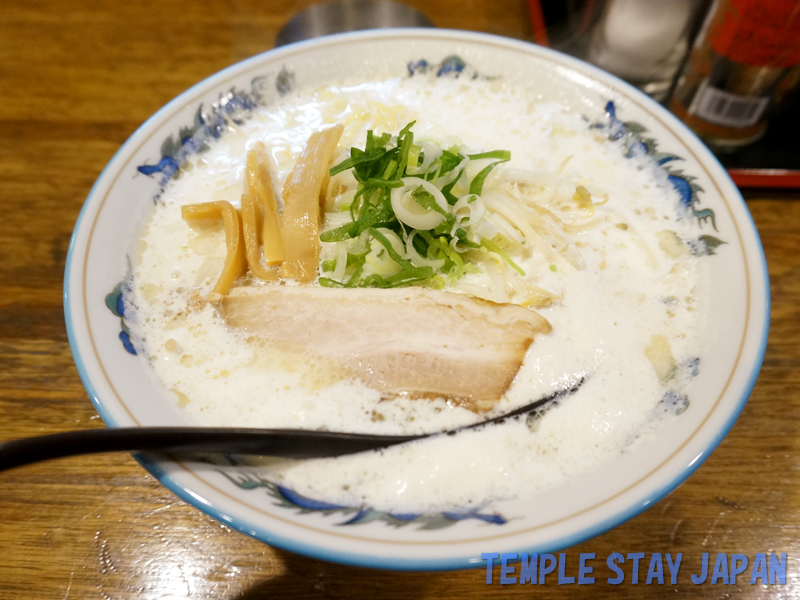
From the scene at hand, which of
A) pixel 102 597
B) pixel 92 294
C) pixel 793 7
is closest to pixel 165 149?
pixel 92 294

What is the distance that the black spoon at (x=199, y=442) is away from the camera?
720 millimetres

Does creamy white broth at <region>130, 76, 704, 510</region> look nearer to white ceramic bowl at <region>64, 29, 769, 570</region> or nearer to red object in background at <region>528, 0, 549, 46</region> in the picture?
white ceramic bowl at <region>64, 29, 769, 570</region>

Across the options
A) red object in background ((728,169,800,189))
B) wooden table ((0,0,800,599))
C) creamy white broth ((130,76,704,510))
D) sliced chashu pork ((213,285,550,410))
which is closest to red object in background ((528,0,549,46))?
creamy white broth ((130,76,704,510))

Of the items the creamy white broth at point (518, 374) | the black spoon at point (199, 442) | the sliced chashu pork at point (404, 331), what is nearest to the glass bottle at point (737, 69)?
the creamy white broth at point (518, 374)

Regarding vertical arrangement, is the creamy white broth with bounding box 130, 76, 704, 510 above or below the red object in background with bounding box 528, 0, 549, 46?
below

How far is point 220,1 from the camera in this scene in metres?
2.28

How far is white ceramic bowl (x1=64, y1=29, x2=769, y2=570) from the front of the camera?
2.48 ft

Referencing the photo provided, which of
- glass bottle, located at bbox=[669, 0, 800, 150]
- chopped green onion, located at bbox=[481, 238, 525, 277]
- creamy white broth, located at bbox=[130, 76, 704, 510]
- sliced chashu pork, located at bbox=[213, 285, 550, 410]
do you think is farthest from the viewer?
glass bottle, located at bbox=[669, 0, 800, 150]

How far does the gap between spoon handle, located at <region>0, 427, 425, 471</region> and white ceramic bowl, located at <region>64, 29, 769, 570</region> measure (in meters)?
0.05

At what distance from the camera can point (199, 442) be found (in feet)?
2.62

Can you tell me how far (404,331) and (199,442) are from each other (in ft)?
1.50

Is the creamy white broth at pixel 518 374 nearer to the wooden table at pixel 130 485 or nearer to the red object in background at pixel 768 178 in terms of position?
the wooden table at pixel 130 485

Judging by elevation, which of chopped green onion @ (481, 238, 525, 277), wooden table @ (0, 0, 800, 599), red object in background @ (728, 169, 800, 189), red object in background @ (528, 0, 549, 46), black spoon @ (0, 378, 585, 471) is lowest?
wooden table @ (0, 0, 800, 599)

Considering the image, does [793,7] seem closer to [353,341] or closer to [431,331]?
[431,331]
